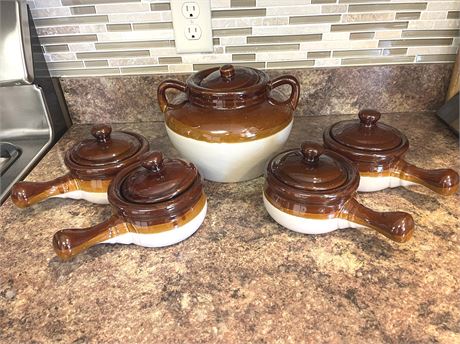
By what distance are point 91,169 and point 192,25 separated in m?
0.40

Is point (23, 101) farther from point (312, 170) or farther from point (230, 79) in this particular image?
point (312, 170)

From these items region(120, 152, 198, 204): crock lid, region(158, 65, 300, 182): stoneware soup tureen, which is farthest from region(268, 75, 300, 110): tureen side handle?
region(120, 152, 198, 204): crock lid

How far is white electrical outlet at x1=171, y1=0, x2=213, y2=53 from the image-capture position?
785mm

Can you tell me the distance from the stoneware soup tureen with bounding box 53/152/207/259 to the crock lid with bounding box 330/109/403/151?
278mm

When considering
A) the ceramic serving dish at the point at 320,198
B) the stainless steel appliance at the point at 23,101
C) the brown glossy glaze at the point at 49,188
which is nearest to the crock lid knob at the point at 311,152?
the ceramic serving dish at the point at 320,198

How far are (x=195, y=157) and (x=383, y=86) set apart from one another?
514mm

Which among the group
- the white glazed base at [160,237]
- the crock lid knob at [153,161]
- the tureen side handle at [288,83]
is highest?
the tureen side handle at [288,83]

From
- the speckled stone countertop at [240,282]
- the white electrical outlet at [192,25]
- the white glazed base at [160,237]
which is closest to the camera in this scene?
the speckled stone countertop at [240,282]

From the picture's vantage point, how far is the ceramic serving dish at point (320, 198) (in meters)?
0.54

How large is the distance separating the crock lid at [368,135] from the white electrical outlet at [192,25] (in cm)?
37

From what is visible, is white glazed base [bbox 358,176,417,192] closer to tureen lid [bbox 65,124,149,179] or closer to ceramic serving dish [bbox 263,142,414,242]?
ceramic serving dish [bbox 263,142,414,242]

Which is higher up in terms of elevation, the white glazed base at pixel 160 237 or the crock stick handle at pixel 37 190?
the crock stick handle at pixel 37 190

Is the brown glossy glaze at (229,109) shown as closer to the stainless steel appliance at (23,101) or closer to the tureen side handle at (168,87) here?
the tureen side handle at (168,87)

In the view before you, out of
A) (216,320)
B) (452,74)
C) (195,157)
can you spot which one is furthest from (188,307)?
(452,74)
